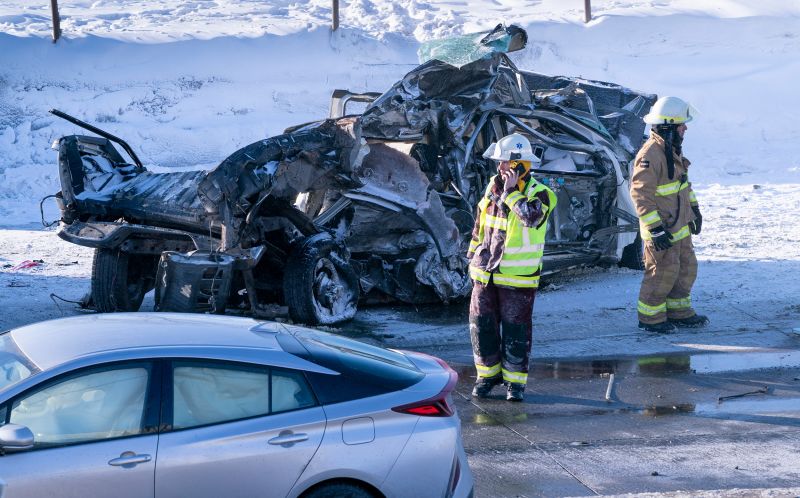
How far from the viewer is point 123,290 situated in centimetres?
893

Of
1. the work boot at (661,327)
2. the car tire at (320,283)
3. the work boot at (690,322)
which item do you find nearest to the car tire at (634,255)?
the work boot at (690,322)

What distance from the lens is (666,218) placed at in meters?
8.64

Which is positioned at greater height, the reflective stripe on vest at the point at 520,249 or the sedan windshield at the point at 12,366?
the sedan windshield at the point at 12,366

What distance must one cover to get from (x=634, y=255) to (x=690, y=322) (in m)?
2.58

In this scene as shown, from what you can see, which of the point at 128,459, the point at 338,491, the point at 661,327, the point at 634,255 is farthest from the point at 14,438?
the point at 634,255

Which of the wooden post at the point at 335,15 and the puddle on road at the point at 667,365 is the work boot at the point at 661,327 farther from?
the wooden post at the point at 335,15

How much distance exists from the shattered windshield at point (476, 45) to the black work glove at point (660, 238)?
2.44 meters

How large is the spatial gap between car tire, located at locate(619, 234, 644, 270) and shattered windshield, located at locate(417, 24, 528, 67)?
2.56 meters

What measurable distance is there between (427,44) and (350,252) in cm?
254

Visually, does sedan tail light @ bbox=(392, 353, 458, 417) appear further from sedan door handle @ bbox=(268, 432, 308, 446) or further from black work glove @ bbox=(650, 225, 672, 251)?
black work glove @ bbox=(650, 225, 672, 251)

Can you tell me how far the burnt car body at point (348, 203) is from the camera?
8.18m

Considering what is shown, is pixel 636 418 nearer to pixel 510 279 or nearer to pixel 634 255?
pixel 510 279

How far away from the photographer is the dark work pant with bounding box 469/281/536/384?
22.8ft

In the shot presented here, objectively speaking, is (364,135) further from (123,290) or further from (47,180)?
(47,180)
